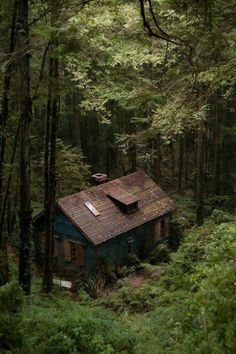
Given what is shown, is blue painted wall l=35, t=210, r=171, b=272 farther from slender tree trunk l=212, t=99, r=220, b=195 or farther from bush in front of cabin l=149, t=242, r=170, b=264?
slender tree trunk l=212, t=99, r=220, b=195

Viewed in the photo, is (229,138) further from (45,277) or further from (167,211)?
(45,277)

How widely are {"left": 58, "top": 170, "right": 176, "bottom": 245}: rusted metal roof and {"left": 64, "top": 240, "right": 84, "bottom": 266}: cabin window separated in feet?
3.76

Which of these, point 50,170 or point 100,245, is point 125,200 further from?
point 50,170

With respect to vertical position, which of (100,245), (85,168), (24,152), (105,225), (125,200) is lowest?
(100,245)

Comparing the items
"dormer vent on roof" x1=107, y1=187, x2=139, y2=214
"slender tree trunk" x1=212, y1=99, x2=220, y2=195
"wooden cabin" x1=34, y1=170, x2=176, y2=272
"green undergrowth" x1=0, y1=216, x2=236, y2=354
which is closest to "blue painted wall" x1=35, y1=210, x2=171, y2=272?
"wooden cabin" x1=34, y1=170, x2=176, y2=272

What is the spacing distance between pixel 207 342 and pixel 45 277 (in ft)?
37.3

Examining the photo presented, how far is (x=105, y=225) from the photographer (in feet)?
71.3

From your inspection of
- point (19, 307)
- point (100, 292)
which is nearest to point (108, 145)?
point (100, 292)

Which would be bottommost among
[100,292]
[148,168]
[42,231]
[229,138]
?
[100,292]

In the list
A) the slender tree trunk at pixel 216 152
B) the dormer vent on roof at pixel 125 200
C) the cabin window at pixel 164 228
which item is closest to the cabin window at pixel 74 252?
the dormer vent on roof at pixel 125 200

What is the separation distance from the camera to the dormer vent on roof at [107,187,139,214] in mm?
23047

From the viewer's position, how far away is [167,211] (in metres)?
25.0

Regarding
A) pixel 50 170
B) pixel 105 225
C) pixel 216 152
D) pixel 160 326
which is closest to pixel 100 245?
pixel 105 225

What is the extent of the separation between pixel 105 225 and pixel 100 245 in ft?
4.07
